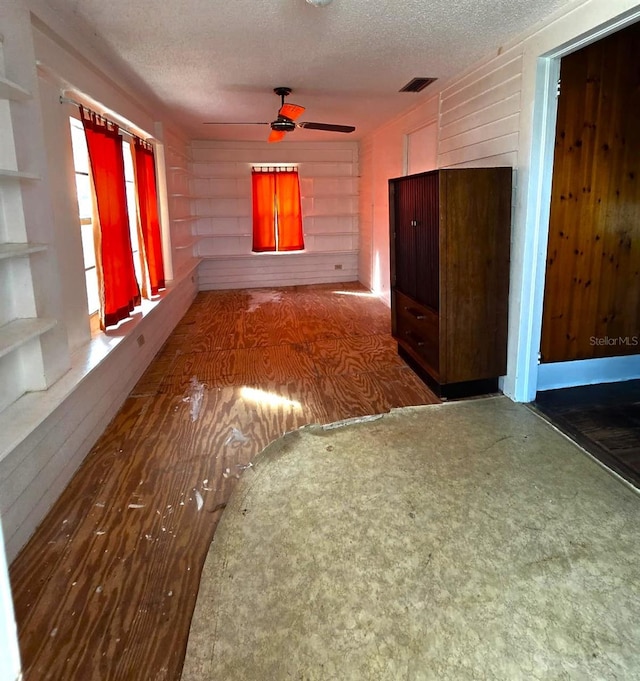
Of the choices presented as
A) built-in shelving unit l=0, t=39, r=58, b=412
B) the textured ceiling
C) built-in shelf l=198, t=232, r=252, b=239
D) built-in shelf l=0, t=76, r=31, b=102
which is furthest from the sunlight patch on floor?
built-in shelf l=198, t=232, r=252, b=239

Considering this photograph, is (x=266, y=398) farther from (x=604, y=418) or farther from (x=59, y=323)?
(x=604, y=418)

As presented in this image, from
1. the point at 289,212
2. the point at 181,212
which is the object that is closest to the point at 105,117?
the point at 181,212

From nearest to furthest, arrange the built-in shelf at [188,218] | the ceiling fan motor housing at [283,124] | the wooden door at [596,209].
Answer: the wooden door at [596,209] → the ceiling fan motor housing at [283,124] → the built-in shelf at [188,218]

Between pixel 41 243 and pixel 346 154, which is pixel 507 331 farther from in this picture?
pixel 346 154

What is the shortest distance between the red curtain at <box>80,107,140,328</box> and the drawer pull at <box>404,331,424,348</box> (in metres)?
2.24

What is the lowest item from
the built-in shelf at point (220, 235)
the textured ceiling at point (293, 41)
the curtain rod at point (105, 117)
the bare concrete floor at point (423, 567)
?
the bare concrete floor at point (423, 567)

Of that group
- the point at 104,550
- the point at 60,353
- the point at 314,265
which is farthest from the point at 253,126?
the point at 104,550

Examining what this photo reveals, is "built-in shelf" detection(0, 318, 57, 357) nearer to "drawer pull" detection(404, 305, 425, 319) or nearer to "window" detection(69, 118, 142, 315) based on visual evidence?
"window" detection(69, 118, 142, 315)

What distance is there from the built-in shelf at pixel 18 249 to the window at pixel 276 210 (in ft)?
18.2

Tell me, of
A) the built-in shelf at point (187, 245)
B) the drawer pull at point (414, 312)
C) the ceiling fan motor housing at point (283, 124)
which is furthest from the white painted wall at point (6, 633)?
the built-in shelf at point (187, 245)

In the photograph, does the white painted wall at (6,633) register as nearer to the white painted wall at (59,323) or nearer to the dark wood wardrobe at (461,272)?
the white painted wall at (59,323)

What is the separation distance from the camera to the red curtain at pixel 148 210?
4250mm

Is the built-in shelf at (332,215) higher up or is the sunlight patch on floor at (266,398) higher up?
the built-in shelf at (332,215)

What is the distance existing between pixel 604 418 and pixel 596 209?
135 cm
